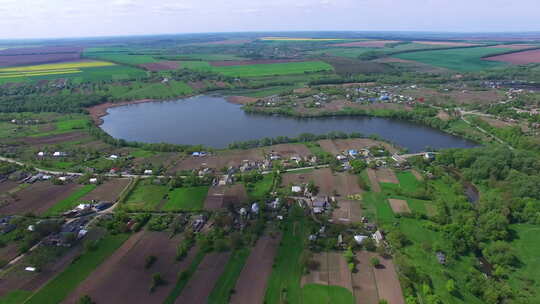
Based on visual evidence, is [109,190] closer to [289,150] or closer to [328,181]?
[289,150]

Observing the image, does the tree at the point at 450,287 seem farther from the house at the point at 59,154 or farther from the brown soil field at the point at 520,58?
the brown soil field at the point at 520,58

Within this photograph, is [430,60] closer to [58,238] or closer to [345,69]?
[345,69]

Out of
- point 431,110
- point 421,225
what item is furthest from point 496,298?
point 431,110

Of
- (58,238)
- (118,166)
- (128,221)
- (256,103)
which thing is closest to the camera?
(58,238)

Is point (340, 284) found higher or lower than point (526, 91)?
lower

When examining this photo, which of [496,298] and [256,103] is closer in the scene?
[496,298]

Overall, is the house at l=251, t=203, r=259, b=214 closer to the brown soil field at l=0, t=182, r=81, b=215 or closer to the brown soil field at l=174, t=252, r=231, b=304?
the brown soil field at l=174, t=252, r=231, b=304

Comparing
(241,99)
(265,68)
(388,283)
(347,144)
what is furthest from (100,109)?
(388,283)
